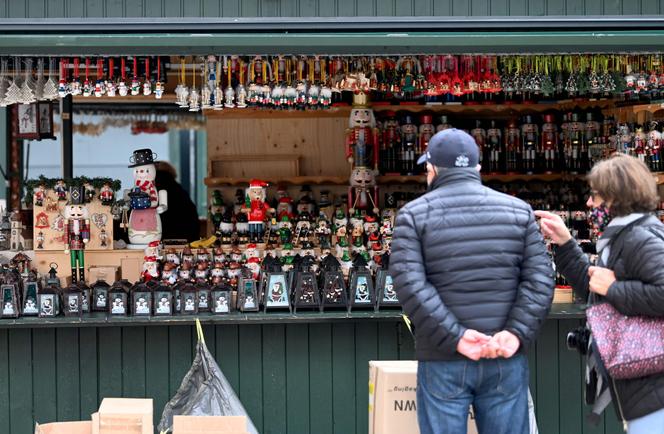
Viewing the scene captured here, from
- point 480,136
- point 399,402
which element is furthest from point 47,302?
point 480,136

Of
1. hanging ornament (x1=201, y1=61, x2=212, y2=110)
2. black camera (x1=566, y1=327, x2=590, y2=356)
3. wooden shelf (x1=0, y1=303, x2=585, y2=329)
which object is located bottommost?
wooden shelf (x1=0, y1=303, x2=585, y2=329)

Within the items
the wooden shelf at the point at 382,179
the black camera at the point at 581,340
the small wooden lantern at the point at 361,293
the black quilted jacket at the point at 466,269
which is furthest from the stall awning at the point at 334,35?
the wooden shelf at the point at 382,179

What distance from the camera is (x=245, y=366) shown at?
20.7ft

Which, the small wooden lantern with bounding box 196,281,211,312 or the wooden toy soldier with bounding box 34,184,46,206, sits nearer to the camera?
the small wooden lantern with bounding box 196,281,211,312

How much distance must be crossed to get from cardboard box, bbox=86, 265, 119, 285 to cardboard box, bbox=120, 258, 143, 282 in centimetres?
10

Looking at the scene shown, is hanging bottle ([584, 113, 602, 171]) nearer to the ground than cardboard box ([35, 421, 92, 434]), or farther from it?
farther from it

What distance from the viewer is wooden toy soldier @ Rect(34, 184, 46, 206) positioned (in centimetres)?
750

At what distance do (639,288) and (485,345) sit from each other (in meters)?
0.59

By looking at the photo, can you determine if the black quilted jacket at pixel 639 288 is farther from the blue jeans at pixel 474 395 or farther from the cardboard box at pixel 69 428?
the cardboard box at pixel 69 428

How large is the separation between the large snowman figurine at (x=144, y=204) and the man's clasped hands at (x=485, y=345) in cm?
405

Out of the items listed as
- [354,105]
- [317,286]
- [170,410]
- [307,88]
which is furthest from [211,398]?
[354,105]

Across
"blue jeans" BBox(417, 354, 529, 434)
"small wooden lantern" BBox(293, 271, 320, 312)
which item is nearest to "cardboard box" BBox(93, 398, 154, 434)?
"small wooden lantern" BBox(293, 271, 320, 312)

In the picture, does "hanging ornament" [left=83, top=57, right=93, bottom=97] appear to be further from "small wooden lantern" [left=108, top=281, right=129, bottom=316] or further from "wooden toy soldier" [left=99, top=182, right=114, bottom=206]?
"small wooden lantern" [left=108, top=281, right=129, bottom=316]

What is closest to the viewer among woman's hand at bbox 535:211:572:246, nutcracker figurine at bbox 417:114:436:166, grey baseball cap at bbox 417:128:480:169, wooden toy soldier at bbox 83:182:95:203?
grey baseball cap at bbox 417:128:480:169
